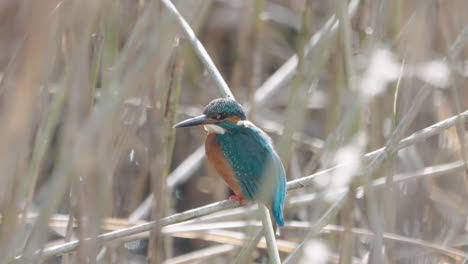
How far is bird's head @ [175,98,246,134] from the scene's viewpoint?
3.00 meters

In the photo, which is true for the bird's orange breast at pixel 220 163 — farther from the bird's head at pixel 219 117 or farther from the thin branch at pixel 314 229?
the thin branch at pixel 314 229

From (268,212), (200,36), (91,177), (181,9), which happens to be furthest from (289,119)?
(200,36)

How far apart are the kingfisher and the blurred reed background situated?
155mm

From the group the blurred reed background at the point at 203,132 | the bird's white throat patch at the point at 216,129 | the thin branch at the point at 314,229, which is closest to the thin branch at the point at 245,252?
the blurred reed background at the point at 203,132

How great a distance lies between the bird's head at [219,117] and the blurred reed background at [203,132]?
251 millimetres

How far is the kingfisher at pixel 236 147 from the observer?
9.76 feet

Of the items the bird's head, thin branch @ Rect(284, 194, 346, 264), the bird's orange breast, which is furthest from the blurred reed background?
the bird's head

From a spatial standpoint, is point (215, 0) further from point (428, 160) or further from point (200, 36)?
point (428, 160)

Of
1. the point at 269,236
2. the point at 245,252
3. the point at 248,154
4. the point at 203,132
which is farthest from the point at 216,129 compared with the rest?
the point at 203,132

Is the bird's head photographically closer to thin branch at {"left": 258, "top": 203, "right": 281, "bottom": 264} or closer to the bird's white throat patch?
the bird's white throat patch

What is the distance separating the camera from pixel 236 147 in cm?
311

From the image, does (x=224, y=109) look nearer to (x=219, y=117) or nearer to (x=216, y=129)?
(x=219, y=117)

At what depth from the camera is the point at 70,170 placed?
1384 mm

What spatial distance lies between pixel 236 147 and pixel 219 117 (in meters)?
0.16
